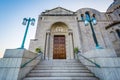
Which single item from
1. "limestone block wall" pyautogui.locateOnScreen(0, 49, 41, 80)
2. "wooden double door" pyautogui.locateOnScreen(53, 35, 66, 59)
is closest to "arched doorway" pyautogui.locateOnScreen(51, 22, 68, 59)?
"wooden double door" pyautogui.locateOnScreen(53, 35, 66, 59)

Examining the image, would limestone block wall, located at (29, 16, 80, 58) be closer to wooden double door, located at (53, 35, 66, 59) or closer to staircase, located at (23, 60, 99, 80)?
wooden double door, located at (53, 35, 66, 59)

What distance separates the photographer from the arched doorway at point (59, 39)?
35.8 ft

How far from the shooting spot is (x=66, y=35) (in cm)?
1202

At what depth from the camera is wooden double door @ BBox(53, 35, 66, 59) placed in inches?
425

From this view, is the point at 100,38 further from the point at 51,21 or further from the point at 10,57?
the point at 10,57

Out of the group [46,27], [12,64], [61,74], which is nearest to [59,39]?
[46,27]

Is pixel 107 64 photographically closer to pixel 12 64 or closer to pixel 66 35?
pixel 12 64

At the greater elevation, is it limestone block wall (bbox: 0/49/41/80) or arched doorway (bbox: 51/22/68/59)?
arched doorway (bbox: 51/22/68/59)

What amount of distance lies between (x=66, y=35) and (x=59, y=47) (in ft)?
7.63

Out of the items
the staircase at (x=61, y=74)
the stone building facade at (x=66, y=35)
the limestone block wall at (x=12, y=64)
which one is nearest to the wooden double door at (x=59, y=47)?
the stone building facade at (x=66, y=35)

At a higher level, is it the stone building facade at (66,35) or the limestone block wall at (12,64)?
the stone building facade at (66,35)

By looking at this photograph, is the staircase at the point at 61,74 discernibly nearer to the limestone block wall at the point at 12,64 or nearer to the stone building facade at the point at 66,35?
the limestone block wall at the point at 12,64

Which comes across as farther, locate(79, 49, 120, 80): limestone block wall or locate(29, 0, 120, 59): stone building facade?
locate(29, 0, 120, 59): stone building facade

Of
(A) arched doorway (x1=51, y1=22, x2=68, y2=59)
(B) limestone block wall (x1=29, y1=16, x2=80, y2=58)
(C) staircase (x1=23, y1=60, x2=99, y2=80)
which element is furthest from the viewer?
(A) arched doorway (x1=51, y1=22, x2=68, y2=59)
